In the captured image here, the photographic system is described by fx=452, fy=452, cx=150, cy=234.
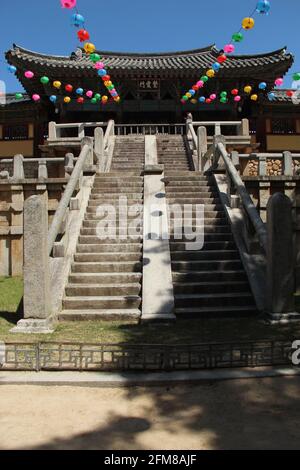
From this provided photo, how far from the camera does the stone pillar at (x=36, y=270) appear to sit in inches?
272

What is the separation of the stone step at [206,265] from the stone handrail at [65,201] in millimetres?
2315

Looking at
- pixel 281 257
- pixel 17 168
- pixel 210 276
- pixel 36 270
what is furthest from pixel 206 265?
pixel 17 168

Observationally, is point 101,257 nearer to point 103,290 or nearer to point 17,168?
point 103,290

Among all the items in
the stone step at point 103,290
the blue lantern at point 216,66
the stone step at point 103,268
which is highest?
the blue lantern at point 216,66

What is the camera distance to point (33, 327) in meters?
6.75

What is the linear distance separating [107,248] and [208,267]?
6.90ft

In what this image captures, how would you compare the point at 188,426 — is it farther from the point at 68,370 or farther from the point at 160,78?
the point at 160,78

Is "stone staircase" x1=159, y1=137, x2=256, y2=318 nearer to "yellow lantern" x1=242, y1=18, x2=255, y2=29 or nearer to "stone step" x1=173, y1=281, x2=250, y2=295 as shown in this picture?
"stone step" x1=173, y1=281, x2=250, y2=295

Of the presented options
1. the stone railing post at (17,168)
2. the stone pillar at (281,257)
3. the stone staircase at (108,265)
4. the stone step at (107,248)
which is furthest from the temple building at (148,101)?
the stone pillar at (281,257)

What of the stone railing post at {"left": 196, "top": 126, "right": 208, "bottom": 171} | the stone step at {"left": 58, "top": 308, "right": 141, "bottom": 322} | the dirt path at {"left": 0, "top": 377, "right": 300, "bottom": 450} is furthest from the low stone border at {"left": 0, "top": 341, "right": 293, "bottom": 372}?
the stone railing post at {"left": 196, "top": 126, "right": 208, "bottom": 171}

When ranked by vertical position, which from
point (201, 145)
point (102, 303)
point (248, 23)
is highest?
point (248, 23)

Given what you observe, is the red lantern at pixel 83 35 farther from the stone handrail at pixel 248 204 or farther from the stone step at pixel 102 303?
the stone step at pixel 102 303

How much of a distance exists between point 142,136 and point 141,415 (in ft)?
55.9

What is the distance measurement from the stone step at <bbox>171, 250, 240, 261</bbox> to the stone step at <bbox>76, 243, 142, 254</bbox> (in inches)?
33.5
